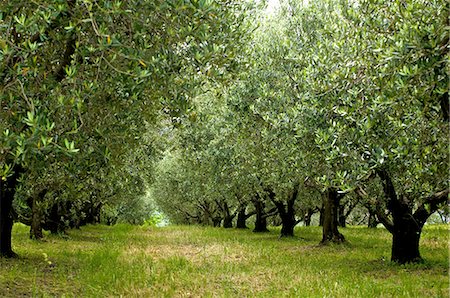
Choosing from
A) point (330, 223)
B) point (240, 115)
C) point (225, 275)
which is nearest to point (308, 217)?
point (330, 223)

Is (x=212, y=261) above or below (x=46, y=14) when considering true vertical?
below

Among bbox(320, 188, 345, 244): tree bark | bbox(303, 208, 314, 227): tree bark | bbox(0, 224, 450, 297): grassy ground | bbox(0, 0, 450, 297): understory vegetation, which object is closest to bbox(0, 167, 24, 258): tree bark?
bbox(0, 0, 450, 297): understory vegetation

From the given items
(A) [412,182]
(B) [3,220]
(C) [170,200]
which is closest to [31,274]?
(B) [3,220]

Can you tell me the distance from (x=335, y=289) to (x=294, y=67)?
13249 millimetres

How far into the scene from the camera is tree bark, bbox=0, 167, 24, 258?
50.2ft

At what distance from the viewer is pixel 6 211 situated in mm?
16281

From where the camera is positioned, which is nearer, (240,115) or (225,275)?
(225,275)

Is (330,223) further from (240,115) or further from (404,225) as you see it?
(404,225)

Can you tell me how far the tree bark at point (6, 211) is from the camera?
15.3m

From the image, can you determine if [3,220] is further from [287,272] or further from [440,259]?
[440,259]

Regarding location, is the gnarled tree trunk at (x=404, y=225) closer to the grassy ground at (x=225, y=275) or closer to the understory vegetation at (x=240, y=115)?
the understory vegetation at (x=240, y=115)

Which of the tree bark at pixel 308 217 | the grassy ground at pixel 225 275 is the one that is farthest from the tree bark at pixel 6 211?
the tree bark at pixel 308 217

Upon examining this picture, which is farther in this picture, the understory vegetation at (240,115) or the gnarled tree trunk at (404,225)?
the gnarled tree trunk at (404,225)

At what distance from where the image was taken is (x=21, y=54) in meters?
8.05
